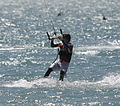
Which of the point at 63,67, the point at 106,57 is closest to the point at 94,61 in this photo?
the point at 106,57

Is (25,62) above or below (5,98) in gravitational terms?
below

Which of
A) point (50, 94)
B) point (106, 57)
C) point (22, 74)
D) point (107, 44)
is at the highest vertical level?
point (50, 94)

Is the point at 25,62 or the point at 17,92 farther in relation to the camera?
the point at 25,62

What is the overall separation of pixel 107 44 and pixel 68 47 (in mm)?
17775

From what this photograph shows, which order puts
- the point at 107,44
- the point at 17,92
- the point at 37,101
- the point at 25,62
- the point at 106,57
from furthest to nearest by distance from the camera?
1. the point at 107,44
2. the point at 106,57
3. the point at 25,62
4. the point at 17,92
5. the point at 37,101

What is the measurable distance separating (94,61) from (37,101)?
9.80 meters

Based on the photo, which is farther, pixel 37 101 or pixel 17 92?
pixel 17 92

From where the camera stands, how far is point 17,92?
15.5 m

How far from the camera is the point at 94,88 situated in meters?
16.1

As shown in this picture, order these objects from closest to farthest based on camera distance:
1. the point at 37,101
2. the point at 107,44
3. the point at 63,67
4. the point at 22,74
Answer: the point at 37,101 < the point at 63,67 < the point at 22,74 < the point at 107,44

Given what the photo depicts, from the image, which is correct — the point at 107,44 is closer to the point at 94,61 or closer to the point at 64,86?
the point at 94,61

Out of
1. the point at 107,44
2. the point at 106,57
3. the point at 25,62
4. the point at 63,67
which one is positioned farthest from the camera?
the point at 107,44

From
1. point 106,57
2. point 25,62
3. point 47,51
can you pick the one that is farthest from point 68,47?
point 47,51

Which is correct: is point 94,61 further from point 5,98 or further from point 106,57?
point 5,98
